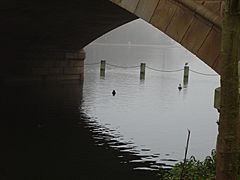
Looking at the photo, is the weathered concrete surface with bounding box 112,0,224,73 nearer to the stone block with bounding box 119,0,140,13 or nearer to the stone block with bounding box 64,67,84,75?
the stone block with bounding box 119,0,140,13

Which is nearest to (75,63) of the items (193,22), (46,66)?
(46,66)

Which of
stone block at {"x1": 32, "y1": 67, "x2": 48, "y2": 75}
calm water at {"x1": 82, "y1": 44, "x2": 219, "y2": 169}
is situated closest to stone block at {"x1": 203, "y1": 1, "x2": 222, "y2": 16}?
calm water at {"x1": 82, "y1": 44, "x2": 219, "y2": 169}

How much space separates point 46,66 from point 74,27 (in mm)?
5734

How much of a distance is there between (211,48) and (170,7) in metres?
1.14

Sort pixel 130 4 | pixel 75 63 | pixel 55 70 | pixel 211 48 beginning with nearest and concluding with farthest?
pixel 211 48 < pixel 130 4 < pixel 55 70 < pixel 75 63

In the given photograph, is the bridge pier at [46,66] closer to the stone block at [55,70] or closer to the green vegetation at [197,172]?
the stone block at [55,70]

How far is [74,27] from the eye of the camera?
974 inches

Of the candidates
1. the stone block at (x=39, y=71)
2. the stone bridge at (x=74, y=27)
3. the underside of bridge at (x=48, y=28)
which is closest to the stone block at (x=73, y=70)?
the stone bridge at (x=74, y=27)

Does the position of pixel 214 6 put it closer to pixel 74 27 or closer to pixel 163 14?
pixel 163 14

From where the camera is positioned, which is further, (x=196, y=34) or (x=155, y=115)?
(x=155, y=115)

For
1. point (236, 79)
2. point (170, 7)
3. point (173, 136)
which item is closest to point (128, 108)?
point (173, 136)

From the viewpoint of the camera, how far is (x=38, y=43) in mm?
28641

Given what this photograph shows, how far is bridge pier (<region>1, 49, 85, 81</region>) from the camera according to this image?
1126 inches

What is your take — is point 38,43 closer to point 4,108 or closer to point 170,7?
point 4,108
